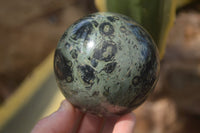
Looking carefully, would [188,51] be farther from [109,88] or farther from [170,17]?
[109,88]

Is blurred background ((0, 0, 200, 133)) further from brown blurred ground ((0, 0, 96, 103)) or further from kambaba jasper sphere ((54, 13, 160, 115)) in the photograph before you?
kambaba jasper sphere ((54, 13, 160, 115))

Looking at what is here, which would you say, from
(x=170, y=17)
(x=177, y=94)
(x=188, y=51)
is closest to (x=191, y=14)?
(x=188, y=51)

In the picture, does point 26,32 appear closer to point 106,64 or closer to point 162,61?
point 162,61

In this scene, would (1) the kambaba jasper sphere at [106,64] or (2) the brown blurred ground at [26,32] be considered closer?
(1) the kambaba jasper sphere at [106,64]

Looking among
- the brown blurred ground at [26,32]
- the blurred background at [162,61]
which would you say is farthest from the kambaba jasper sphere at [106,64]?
the brown blurred ground at [26,32]

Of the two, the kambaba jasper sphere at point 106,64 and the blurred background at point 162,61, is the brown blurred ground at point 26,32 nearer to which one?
the blurred background at point 162,61

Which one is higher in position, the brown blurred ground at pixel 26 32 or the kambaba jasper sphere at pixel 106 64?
the kambaba jasper sphere at pixel 106 64

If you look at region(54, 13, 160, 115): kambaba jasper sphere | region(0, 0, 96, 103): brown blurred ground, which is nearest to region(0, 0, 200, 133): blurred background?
region(0, 0, 96, 103): brown blurred ground

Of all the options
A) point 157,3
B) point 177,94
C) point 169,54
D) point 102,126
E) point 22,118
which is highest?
point 157,3

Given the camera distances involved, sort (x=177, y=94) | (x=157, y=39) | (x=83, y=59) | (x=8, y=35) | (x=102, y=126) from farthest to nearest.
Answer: (x=8, y=35), (x=177, y=94), (x=157, y=39), (x=102, y=126), (x=83, y=59)
